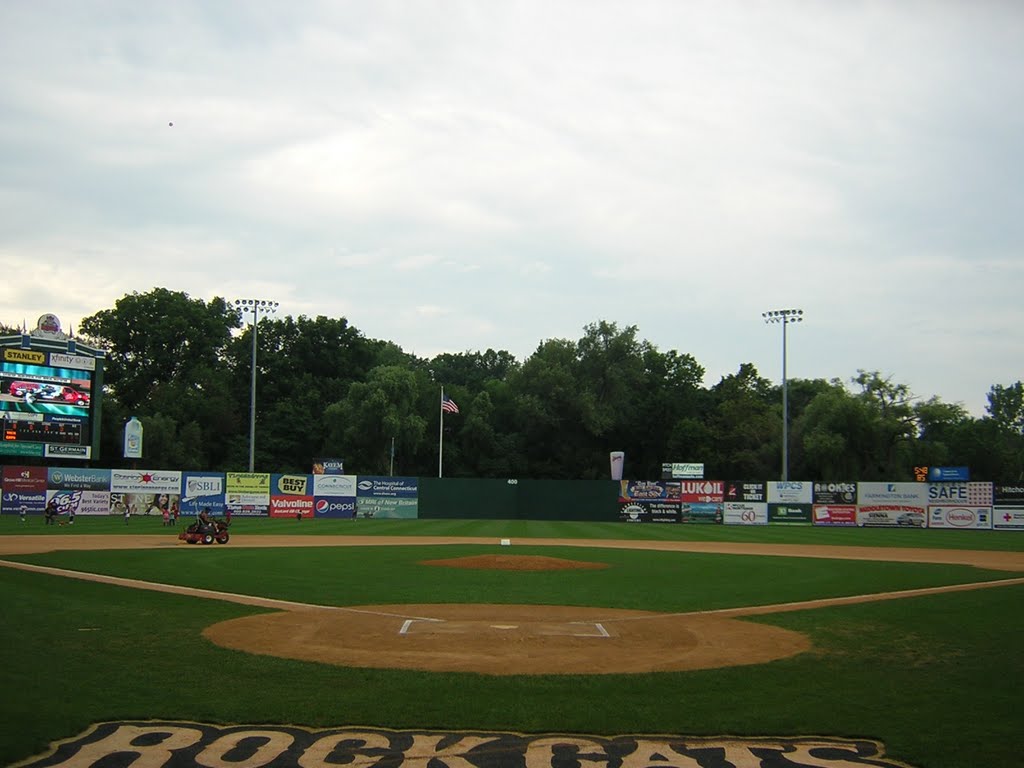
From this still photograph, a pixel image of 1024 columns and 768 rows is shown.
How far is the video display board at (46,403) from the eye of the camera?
4150cm

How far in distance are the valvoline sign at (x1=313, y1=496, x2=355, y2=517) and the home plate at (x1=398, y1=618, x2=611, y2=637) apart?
39.5 metres

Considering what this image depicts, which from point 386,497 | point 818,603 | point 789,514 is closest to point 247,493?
point 386,497

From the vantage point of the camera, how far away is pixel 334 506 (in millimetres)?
54156

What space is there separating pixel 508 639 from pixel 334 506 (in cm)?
4194

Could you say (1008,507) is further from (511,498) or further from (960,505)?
(511,498)

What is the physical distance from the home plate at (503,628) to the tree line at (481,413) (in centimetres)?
5939

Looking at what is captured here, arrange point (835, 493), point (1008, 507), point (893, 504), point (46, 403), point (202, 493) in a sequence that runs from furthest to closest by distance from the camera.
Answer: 1. point (835, 493)
2. point (893, 504)
3. point (202, 493)
4. point (1008, 507)
5. point (46, 403)

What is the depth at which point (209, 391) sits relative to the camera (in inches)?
3250

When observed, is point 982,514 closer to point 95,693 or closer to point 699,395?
point 699,395

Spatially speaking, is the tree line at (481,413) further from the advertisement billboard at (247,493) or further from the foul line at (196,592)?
the foul line at (196,592)

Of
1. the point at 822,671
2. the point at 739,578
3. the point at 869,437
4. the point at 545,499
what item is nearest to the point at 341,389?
the point at 545,499

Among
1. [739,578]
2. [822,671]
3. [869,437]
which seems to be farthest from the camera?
[869,437]

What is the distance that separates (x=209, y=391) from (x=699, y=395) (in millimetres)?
48981

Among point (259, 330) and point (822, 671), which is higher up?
point (259, 330)
